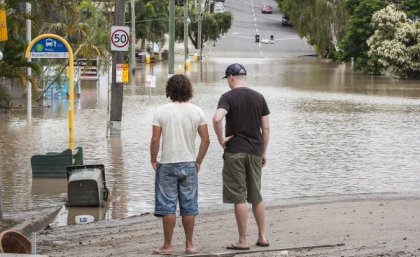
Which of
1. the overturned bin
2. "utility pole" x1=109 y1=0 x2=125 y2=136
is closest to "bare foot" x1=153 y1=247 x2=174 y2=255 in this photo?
the overturned bin

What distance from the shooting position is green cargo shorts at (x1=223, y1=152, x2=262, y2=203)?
31.7ft

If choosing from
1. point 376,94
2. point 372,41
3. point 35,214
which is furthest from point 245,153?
point 372,41

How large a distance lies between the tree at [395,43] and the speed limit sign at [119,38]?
38255 millimetres

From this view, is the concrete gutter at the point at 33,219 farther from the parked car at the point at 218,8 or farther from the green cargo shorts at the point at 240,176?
the parked car at the point at 218,8

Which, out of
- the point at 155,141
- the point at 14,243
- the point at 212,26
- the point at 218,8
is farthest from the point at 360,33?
the point at 14,243

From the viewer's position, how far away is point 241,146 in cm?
970

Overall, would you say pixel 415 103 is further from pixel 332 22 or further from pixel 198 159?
pixel 332 22

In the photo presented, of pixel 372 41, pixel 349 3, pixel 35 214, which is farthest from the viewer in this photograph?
pixel 349 3

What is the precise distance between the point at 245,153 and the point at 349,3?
222 feet

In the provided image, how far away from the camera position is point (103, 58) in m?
35.6

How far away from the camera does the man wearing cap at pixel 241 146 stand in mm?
9656

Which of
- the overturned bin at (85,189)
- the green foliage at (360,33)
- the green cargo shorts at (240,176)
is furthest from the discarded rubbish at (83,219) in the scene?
the green foliage at (360,33)

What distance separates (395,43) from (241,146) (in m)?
52.6

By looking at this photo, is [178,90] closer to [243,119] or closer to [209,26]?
[243,119]
